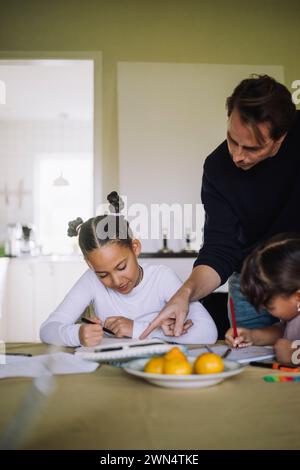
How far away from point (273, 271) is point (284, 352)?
0.84 feet

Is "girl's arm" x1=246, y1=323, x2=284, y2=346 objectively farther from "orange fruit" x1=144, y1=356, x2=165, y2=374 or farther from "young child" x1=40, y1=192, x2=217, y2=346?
"orange fruit" x1=144, y1=356, x2=165, y2=374

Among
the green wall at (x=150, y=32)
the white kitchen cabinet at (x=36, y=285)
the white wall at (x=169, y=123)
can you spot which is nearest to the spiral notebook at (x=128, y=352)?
the white wall at (x=169, y=123)

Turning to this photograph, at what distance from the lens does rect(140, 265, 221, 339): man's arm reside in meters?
1.45

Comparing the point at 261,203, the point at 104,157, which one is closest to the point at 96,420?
the point at 261,203

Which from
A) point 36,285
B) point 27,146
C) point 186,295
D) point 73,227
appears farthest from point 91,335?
point 27,146

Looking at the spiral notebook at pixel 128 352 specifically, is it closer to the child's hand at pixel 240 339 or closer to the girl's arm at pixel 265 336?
the child's hand at pixel 240 339

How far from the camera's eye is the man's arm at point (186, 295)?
145 cm

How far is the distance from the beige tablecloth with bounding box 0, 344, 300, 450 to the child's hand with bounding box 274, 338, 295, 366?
18 cm

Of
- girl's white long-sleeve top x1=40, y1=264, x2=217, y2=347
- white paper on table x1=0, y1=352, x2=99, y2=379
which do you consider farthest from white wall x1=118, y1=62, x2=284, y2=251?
white paper on table x1=0, y1=352, x2=99, y2=379

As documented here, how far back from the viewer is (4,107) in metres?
6.64

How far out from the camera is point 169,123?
11.9 ft

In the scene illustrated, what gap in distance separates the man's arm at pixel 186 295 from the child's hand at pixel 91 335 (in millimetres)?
121

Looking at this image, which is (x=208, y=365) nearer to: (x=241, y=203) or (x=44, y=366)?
(x=44, y=366)

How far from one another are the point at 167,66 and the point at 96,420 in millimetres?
3191
